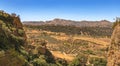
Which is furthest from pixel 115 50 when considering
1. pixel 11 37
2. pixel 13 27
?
pixel 13 27

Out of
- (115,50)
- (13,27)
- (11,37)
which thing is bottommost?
(115,50)

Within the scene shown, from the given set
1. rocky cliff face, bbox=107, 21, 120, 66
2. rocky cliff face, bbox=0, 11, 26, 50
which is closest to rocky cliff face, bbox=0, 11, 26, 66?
rocky cliff face, bbox=0, 11, 26, 50

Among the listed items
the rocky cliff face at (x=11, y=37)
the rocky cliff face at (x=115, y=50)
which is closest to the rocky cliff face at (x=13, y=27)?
the rocky cliff face at (x=11, y=37)

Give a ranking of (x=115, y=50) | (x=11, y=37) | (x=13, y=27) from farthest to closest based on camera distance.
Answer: (x=13, y=27) < (x=11, y=37) < (x=115, y=50)

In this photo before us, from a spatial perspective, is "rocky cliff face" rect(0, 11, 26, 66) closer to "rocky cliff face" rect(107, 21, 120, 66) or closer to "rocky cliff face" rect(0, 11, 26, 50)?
"rocky cliff face" rect(0, 11, 26, 50)

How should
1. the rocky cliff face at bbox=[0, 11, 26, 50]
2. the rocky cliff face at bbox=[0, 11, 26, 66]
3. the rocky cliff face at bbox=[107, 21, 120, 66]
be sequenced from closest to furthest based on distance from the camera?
the rocky cliff face at bbox=[0, 11, 26, 66]
the rocky cliff face at bbox=[107, 21, 120, 66]
the rocky cliff face at bbox=[0, 11, 26, 50]

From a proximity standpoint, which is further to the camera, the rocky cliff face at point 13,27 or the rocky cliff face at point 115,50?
the rocky cliff face at point 13,27

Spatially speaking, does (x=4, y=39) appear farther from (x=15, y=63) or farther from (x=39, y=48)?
(x=39, y=48)

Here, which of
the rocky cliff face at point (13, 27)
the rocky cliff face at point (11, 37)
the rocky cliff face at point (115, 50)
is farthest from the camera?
the rocky cliff face at point (13, 27)

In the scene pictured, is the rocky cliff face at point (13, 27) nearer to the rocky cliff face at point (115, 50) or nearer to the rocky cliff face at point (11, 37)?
the rocky cliff face at point (11, 37)

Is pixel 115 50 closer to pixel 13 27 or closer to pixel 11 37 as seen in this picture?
pixel 11 37

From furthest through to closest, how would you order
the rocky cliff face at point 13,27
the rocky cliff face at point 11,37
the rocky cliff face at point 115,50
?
the rocky cliff face at point 13,27
the rocky cliff face at point 115,50
the rocky cliff face at point 11,37

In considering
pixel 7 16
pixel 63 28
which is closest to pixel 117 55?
pixel 7 16
